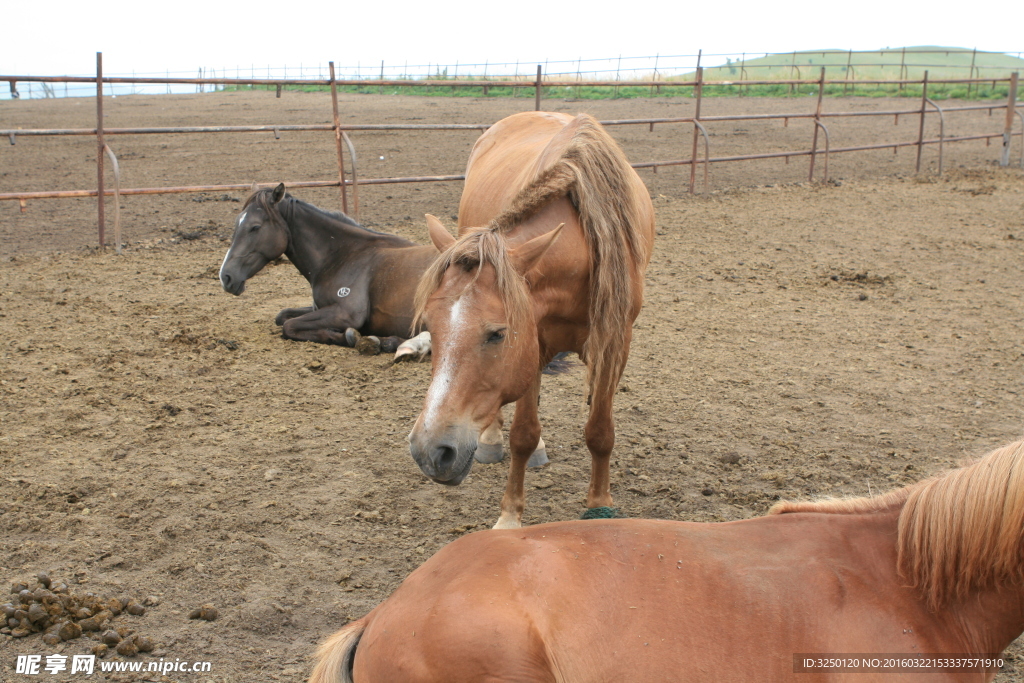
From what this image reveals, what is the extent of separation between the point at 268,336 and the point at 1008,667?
14.8 feet

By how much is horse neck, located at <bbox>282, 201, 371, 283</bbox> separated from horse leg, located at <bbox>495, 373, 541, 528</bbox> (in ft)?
10.2

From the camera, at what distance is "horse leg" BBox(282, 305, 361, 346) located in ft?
17.1

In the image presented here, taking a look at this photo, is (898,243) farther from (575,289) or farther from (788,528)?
(788,528)

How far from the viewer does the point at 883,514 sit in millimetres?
1727

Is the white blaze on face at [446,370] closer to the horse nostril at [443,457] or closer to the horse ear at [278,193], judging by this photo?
the horse nostril at [443,457]

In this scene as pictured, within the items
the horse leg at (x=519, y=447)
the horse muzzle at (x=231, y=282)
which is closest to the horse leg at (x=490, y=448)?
the horse leg at (x=519, y=447)

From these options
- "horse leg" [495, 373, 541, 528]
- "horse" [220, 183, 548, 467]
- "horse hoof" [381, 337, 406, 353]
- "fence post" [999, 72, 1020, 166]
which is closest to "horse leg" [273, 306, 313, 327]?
"horse" [220, 183, 548, 467]

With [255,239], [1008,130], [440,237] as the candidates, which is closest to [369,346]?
[255,239]

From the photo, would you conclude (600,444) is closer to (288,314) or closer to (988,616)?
(988,616)

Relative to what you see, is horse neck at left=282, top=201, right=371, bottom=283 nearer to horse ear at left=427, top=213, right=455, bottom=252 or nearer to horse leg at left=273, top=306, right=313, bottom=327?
horse leg at left=273, top=306, right=313, bottom=327

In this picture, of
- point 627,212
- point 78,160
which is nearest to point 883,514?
point 627,212

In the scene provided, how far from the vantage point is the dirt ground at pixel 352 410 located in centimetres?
267

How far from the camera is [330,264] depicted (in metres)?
5.64

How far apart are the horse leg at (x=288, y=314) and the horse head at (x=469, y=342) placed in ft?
11.3
